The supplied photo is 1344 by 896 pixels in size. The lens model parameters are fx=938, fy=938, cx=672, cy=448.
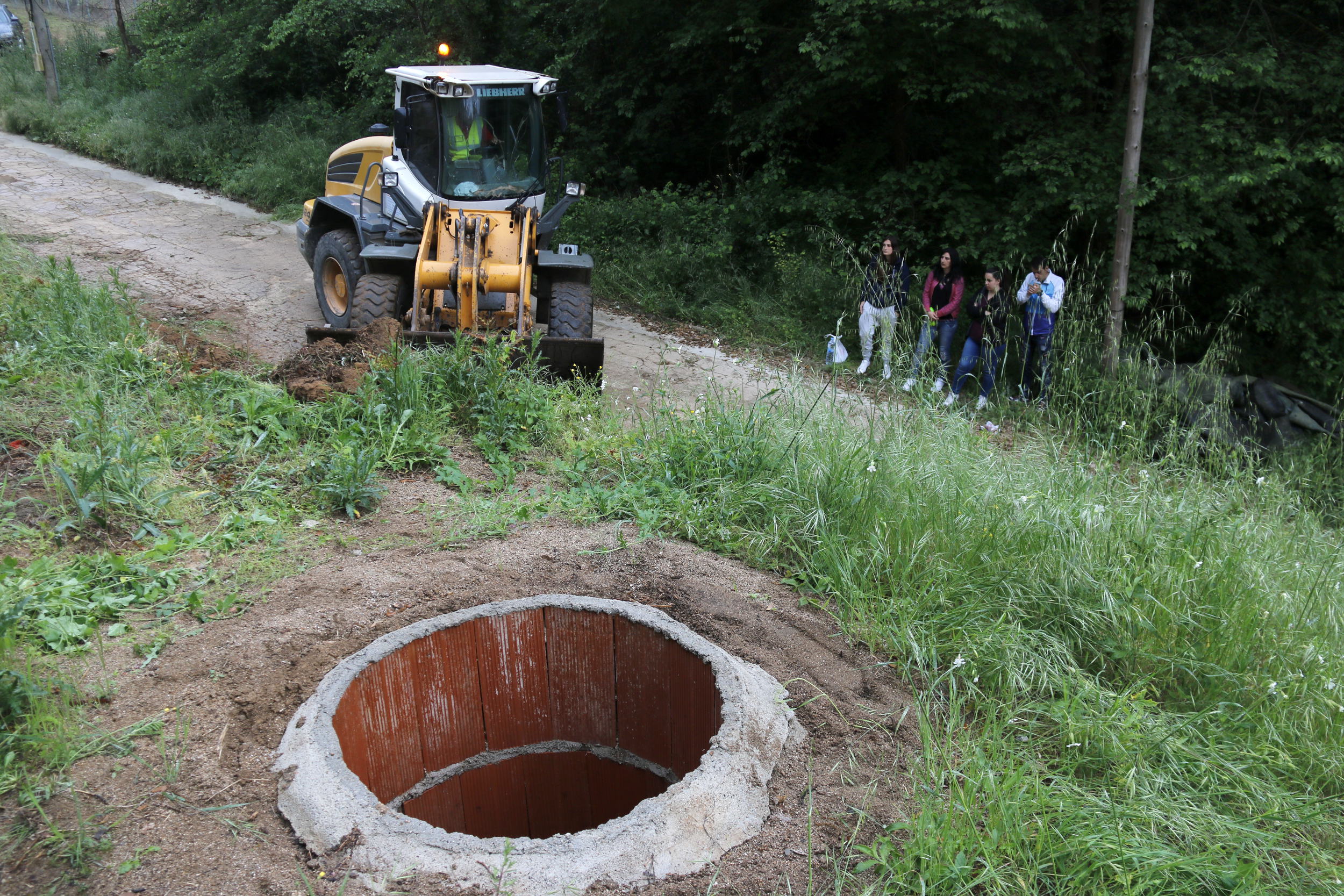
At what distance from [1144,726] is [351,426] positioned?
4.48m

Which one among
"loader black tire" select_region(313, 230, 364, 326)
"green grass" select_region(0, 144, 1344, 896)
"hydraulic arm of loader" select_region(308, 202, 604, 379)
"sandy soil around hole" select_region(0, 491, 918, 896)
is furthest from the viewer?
"loader black tire" select_region(313, 230, 364, 326)

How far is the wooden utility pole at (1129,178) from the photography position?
26.4ft

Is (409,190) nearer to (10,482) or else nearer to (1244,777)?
(10,482)

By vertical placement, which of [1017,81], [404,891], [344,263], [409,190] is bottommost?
[404,891]

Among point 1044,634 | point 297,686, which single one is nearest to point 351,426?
point 297,686

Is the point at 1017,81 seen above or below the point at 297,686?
above

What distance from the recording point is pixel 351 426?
5.71 meters

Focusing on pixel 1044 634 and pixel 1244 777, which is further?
pixel 1044 634

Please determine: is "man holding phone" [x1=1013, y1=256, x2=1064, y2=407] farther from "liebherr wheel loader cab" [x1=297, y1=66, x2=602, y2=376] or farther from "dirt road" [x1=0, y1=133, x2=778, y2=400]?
"liebherr wheel loader cab" [x1=297, y1=66, x2=602, y2=376]

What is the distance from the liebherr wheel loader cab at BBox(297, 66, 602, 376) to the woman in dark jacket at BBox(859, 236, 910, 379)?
8.55ft

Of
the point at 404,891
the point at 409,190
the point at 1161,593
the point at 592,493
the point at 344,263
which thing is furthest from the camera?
the point at 344,263

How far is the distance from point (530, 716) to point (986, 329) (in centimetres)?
593

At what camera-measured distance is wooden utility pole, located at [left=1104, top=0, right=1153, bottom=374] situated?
8.05 metres

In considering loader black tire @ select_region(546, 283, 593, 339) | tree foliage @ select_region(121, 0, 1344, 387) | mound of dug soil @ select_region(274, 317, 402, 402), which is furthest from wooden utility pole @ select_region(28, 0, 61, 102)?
loader black tire @ select_region(546, 283, 593, 339)
